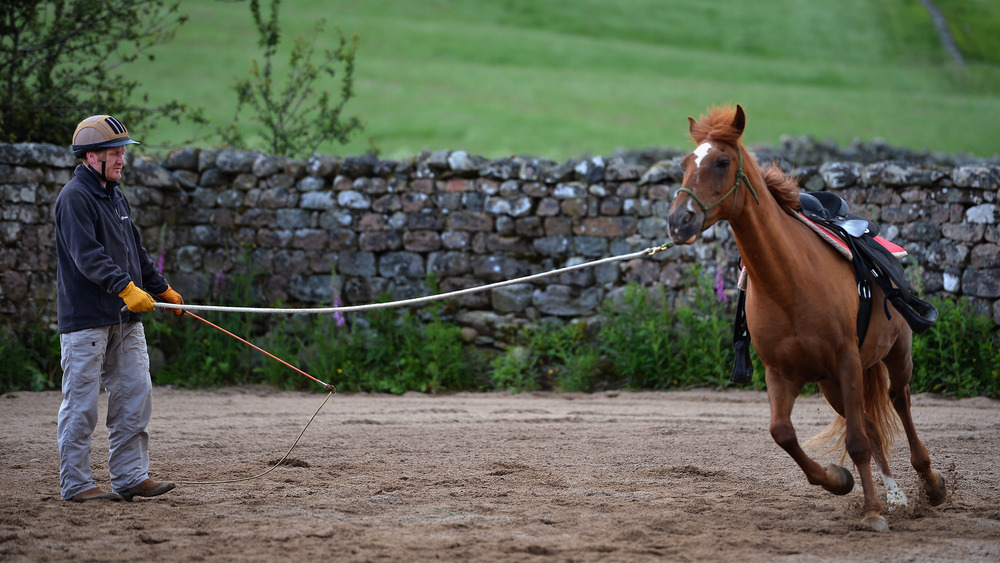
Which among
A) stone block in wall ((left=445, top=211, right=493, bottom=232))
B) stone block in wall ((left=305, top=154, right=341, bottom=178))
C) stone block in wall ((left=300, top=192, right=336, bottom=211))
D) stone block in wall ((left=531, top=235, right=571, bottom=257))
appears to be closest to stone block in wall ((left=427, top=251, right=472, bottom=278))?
stone block in wall ((left=445, top=211, right=493, bottom=232))

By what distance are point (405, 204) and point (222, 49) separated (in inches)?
1033

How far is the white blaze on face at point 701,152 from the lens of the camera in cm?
418

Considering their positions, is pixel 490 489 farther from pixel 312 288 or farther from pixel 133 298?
pixel 312 288

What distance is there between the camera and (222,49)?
3250 centimetres

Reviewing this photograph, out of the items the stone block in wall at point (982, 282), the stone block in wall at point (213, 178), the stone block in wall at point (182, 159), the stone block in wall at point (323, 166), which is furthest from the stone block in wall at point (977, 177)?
the stone block in wall at point (182, 159)

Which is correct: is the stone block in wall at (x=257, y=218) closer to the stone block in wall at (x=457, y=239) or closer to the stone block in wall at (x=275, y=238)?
the stone block in wall at (x=275, y=238)

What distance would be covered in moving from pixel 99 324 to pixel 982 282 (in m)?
7.91

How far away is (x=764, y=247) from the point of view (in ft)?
14.3

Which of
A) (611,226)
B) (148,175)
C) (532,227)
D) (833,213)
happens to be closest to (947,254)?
(611,226)

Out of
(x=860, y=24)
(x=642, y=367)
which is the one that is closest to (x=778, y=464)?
(x=642, y=367)

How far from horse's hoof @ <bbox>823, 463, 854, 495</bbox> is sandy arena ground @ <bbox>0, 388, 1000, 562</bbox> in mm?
165

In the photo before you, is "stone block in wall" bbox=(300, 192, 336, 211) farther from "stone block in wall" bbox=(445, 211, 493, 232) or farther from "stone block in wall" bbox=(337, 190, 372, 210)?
"stone block in wall" bbox=(445, 211, 493, 232)

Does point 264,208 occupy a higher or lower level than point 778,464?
higher

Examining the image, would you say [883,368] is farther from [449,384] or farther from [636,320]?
[449,384]
